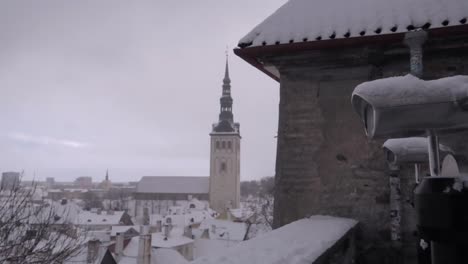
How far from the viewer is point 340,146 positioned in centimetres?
438

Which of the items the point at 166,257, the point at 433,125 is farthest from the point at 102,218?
the point at 433,125

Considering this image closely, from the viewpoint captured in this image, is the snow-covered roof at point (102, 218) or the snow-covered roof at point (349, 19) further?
the snow-covered roof at point (102, 218)

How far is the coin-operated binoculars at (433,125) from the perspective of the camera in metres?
1.39

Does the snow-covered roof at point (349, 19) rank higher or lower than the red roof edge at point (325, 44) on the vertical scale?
higher

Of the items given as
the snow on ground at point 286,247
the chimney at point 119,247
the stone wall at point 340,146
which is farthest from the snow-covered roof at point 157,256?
the snow on ground at point 286,247

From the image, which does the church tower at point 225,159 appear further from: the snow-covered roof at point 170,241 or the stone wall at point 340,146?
the stone wall at point 340,146

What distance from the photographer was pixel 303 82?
459 centimetres

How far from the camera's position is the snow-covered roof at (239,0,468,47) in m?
3.84

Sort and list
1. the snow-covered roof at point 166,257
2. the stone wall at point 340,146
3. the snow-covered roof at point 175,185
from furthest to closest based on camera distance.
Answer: the snow-covered roof at point 175,185
the snow-covered roof at point 166,257
the stone wall at point 340,146

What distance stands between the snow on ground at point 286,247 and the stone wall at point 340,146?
3.02 feet

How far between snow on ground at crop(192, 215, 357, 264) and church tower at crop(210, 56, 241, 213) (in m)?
53.5

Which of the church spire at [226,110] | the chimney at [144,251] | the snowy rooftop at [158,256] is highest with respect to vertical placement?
the church spire at [226,110]

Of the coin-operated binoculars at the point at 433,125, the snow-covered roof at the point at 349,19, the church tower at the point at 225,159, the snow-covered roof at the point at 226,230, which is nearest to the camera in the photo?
the coin-operated binoculars at the point at 433,125

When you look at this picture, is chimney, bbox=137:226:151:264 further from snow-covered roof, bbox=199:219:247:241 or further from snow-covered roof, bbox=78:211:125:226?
snow-covered roof, bbox=78:211:125:226
